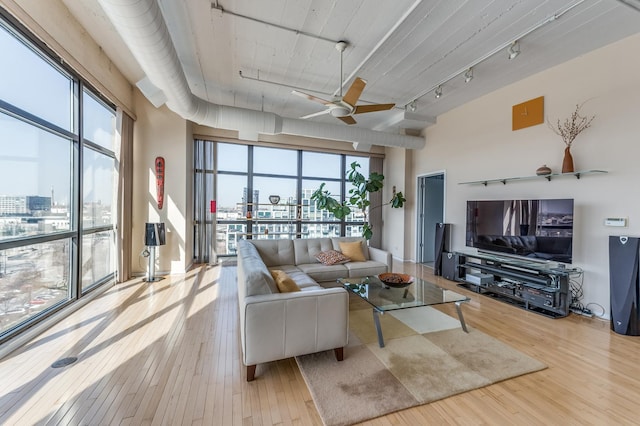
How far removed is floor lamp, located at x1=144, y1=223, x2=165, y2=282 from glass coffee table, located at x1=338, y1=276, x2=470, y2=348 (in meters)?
3.28

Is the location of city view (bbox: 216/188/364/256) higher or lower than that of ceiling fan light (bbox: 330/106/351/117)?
lower

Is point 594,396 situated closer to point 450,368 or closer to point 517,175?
point 450,368

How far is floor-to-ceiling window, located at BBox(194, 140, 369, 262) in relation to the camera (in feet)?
19.6

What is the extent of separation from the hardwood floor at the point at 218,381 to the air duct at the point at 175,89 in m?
2.81

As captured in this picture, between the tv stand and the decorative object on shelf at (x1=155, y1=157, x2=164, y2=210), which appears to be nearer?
the tv stand

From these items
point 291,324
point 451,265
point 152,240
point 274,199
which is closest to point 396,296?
point 291,324

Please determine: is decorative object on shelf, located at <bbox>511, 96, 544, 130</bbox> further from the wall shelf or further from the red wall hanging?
the red wall hanging

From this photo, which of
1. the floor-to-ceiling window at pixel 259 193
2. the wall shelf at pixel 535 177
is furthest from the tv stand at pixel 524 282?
the floor-to-ceiling window at pixel 259 193

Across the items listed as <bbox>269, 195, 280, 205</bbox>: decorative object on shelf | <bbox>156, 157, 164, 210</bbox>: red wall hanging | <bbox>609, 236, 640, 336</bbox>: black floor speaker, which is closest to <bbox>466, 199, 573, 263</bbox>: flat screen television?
<bbox>609, 236, 640, 336</bbox>: black floor speaker

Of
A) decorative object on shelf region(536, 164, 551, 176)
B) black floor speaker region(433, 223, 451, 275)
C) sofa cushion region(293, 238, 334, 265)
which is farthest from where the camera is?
black floor speaker region(433, 223, 451, 275)

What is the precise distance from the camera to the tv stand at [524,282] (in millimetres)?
3305

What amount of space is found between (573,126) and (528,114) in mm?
660

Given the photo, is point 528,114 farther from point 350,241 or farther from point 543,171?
point 350,241

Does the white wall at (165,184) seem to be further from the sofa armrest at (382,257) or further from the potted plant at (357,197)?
the sofa armrest at (382,257)
